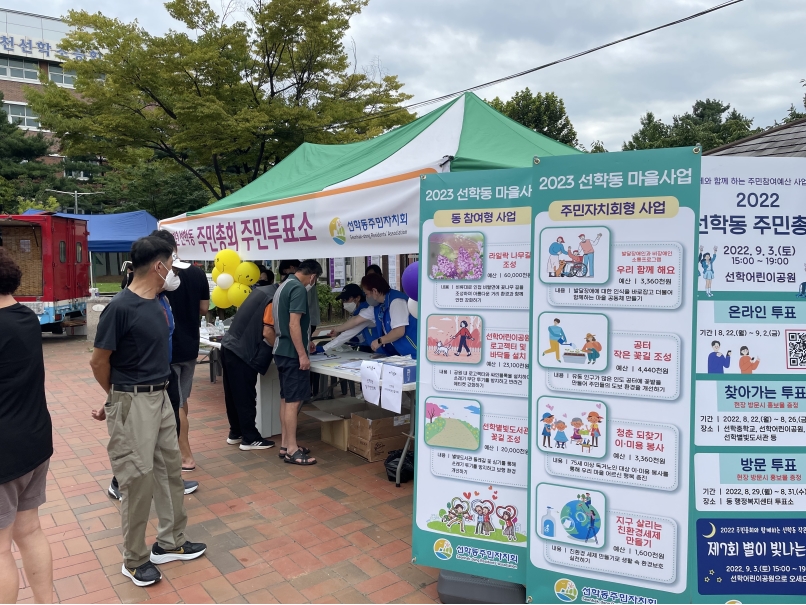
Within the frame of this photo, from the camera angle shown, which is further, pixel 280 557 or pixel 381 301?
pixel 381 301

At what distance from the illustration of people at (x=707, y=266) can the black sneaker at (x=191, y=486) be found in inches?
144

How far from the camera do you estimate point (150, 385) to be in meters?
2.90

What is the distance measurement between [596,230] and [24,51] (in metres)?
51.6

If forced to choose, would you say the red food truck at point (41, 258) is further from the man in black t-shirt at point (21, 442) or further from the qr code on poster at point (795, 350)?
the qr code on poster at point (795, 350)

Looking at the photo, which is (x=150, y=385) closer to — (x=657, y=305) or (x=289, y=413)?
(x=289, y=413)

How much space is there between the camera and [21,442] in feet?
7.67

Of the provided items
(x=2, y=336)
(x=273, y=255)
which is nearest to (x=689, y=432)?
(x=2, y=336)

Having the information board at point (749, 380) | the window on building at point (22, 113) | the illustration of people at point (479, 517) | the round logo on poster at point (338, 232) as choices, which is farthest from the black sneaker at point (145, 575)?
the window on building at point (22, 113)

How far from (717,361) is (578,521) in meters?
0.88

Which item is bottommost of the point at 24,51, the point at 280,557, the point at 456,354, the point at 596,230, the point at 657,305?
the point at 280,557

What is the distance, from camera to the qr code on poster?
226 centimetres

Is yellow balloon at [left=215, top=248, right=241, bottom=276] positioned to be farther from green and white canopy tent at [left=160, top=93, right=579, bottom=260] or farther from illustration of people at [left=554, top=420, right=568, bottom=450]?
illustration of people at [left=554, top=420, right=568, bottom=450]

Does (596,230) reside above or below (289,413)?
above

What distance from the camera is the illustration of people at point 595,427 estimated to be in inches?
92.6
